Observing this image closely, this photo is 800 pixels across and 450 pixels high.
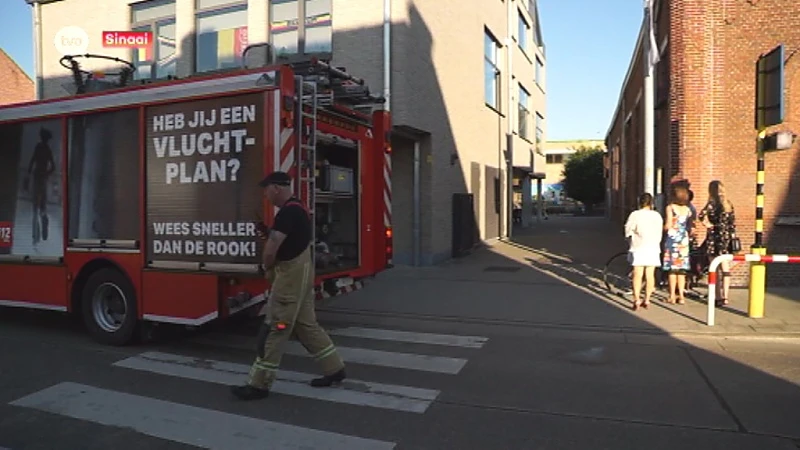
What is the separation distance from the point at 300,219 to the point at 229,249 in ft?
5.10

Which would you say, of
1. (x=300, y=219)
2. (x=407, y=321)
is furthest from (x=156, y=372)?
(x=407, y=321)

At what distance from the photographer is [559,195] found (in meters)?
76.8

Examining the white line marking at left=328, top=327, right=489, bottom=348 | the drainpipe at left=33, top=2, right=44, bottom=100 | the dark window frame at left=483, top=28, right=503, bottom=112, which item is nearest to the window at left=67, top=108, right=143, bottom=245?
the white line marking at left=328, top=327, right=489, bottom=348

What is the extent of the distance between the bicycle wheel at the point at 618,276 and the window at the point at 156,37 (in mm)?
11546

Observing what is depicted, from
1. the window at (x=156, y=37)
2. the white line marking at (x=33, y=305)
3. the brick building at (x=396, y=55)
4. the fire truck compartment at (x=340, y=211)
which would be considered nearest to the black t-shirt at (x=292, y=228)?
the fire truck compartment at (x=340, y=211)

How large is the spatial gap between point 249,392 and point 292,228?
→ 142 cm

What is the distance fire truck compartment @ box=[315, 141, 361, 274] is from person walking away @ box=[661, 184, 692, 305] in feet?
15.8

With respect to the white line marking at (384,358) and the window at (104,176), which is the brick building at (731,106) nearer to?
the white line marking at (384,358)

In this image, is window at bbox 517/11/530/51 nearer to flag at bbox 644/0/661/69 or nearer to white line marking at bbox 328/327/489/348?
flag at bbox 644/0/661/69

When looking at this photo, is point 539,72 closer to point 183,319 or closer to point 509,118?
point 509,118

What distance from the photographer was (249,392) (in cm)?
519

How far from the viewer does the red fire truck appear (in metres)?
6.31

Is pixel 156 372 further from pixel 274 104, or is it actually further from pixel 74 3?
pixel 74 3

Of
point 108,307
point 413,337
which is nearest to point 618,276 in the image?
point 413,337
